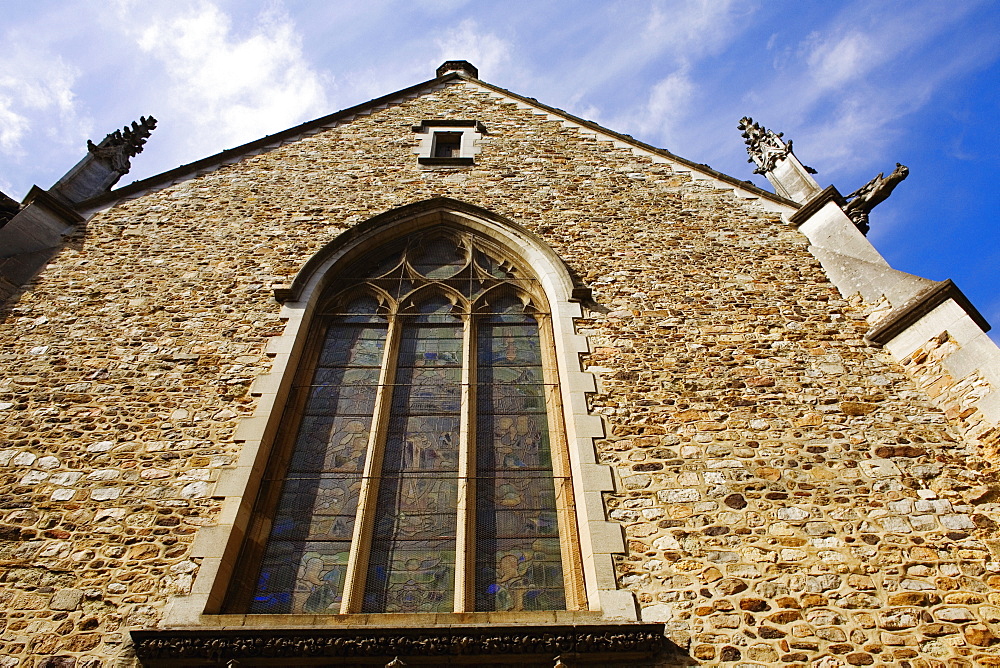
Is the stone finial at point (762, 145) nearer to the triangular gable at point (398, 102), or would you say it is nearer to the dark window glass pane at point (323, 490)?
the triangular gable at point (398, 102)

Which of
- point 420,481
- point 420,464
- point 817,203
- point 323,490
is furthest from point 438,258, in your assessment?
point 817,203

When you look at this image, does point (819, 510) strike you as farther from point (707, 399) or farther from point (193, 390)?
point (193, 390)

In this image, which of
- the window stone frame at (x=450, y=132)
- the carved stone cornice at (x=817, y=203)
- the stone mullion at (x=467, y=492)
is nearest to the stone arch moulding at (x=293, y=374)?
the stone mullion at (x=467, y=492)

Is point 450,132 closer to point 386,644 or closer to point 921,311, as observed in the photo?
point 921,311

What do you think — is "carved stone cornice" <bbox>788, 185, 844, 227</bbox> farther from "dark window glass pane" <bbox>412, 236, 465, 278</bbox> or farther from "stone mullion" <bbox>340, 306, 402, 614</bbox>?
"stone mullion" <bbox>340, 306, 402, 614</bbox>

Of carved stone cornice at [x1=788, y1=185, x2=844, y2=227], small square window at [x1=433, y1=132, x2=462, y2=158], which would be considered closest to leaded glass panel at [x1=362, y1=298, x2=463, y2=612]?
small square window at [x1=433, y1=132, x2=462, y2=158]

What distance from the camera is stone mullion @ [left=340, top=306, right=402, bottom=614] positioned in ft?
13.5

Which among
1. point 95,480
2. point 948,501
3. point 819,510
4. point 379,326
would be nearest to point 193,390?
point 95,480

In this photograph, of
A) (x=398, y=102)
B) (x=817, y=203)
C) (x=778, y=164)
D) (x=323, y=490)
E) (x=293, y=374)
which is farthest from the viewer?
(x=398, y=102)

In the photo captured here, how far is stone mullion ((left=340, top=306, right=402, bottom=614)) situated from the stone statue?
4.95m

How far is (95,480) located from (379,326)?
8.60ft

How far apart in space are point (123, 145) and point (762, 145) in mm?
8375

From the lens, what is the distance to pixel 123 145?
29.1ft

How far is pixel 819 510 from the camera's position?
170 inches
